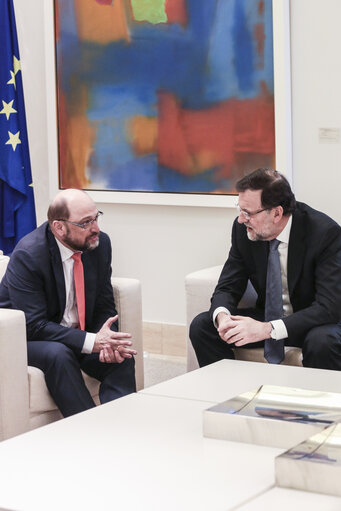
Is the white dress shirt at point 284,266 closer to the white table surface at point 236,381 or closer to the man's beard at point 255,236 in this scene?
the man's beard at point 255,236

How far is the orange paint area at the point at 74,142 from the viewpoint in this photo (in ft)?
22.3

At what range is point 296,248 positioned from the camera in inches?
187

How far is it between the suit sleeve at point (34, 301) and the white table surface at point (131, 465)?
1.19 metres

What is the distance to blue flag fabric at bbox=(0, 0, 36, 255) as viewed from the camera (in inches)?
269

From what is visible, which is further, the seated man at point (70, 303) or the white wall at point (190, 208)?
the white wall at point (190, 208)

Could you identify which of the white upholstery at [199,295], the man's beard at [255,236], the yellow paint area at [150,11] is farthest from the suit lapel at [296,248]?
the yellow paint area at [150,11]

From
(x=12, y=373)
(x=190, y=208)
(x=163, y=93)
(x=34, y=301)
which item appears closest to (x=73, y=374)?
(x=12, y=373)

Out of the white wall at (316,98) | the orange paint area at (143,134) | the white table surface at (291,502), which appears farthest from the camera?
the orange paint area at (143,134)

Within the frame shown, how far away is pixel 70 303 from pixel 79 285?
11 centimetres

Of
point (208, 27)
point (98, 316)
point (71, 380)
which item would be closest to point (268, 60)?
point (208, 27)

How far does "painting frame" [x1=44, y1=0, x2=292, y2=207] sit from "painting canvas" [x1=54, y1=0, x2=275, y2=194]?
43mm

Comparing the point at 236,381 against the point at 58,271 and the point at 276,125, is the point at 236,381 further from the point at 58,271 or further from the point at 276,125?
the point at 276,125

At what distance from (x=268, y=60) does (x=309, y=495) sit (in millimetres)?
3847

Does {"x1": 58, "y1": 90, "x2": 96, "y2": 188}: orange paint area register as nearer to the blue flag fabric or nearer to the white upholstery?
the blue flag fabric
